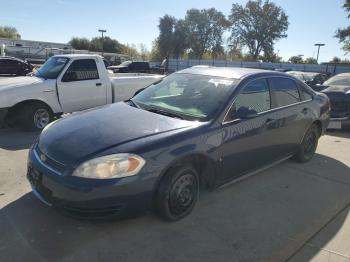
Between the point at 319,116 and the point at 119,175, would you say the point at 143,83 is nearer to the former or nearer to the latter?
the point at 319,116

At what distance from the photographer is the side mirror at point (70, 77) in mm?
7324

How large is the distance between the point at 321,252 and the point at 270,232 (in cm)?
51

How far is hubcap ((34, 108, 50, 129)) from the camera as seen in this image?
7049mm

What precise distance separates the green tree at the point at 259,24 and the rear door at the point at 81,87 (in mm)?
60584

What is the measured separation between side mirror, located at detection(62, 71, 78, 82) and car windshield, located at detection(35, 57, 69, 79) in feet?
0.52

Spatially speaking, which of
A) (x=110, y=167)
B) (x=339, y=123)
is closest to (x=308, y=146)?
(x=339, y=123)

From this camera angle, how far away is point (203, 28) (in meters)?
69.8

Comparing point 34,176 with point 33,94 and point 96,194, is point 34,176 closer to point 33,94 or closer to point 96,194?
point 96,194

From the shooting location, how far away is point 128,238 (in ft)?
10.4

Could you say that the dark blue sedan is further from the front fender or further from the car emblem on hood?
the front fender

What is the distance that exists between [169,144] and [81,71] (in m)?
5.12

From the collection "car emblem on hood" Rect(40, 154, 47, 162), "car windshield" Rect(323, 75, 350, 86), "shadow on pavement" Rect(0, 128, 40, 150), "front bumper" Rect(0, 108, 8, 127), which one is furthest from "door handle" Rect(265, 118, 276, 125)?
"car windshield" Rect(323, 75, 350, 86)

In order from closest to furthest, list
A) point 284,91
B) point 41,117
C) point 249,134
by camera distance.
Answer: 1. point 249,134
2. point 284,91
3. point 41,117

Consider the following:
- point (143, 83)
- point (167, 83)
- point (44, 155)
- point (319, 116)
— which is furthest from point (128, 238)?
point (143, 83)
